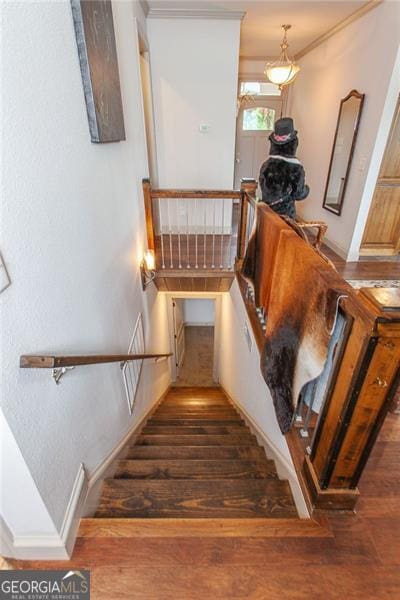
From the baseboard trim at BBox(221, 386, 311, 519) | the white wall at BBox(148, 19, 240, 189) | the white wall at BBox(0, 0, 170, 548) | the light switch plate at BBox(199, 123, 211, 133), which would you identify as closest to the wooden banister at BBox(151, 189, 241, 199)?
the white wall at BBox(0, 0, 170, 548)

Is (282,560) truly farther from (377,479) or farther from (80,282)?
(80,282)

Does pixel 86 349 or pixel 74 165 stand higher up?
pixel 74 165

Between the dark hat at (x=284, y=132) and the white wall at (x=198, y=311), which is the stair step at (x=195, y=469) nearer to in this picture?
the dark hat at (x=284, y=132)

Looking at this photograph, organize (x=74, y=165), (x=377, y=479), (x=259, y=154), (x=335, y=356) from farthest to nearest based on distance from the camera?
(x=259, y=154), (x=377, y=479), (x=74, y=165), (x=335, y=356)

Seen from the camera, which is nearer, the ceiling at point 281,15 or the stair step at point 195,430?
→ the stair step at point 195,430

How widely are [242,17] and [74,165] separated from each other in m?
3.47

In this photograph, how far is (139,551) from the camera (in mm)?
1105

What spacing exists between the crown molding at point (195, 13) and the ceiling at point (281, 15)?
0.03 meters

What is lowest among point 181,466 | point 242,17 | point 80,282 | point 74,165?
point 181,466

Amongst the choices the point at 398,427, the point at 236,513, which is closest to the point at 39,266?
the point at 236,513

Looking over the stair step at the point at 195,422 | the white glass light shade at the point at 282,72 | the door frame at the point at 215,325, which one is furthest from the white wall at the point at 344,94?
the stair step at the point at 195,422

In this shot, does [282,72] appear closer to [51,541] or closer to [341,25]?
[341,25]

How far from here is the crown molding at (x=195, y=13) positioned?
3145 millimetres

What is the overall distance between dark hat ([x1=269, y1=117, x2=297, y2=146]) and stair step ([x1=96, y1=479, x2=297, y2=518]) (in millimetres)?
2320
